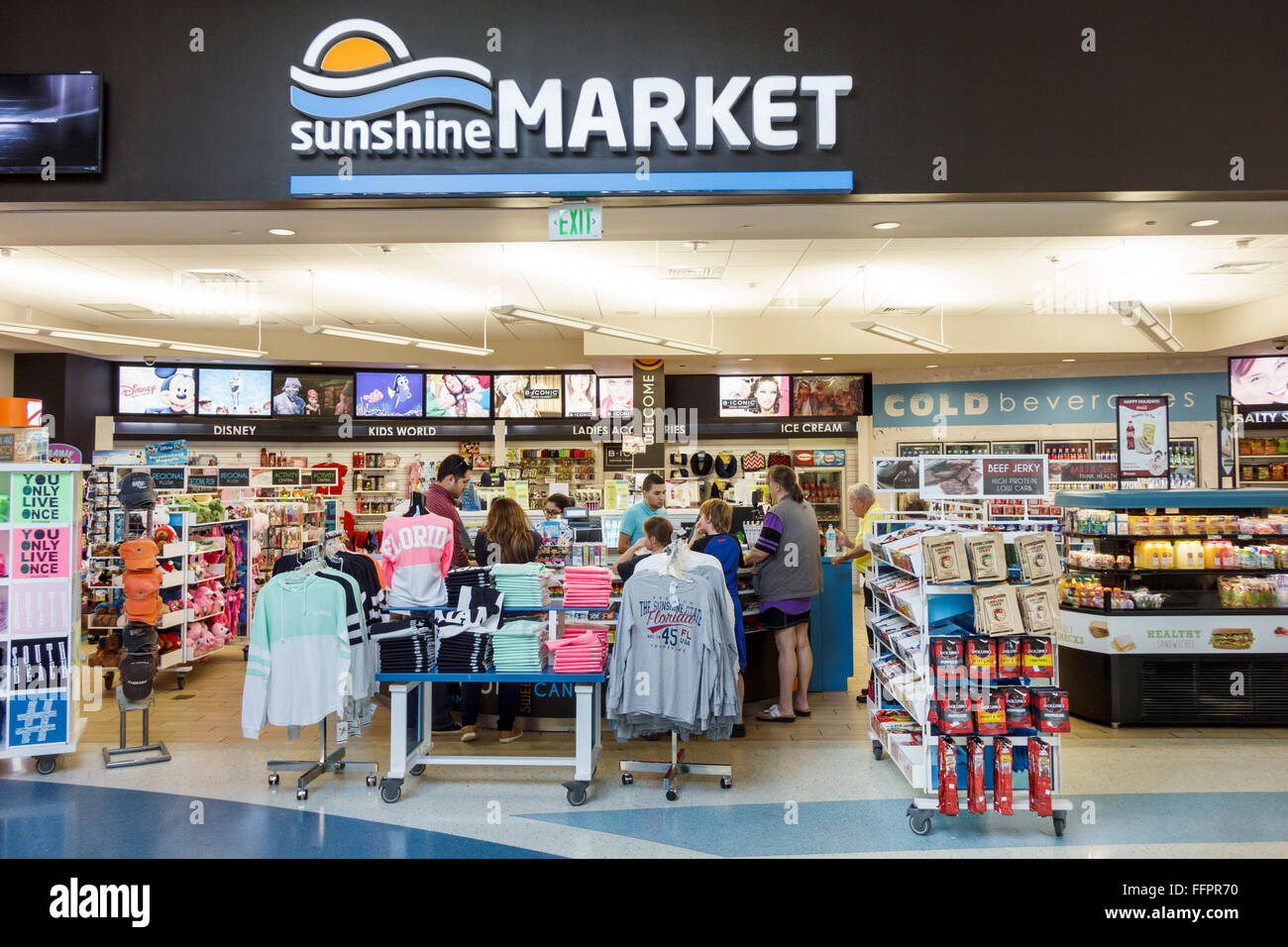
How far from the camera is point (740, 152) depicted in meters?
4.64

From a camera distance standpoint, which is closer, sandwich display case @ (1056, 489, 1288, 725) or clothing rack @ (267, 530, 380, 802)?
clothing rack @ (267, 530, 380, 802)

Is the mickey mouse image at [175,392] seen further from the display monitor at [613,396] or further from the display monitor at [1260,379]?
the display monitor at [1260,379]

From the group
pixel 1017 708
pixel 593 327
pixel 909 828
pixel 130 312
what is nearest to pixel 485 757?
pixel 909 828

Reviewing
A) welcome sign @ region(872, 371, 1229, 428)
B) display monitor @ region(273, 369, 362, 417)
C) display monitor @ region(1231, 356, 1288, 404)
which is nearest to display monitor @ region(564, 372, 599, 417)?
display monitor @ region(273, 369, 362, 417)

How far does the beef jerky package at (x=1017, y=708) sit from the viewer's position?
3.98 m

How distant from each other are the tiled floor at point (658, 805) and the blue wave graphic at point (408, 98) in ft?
12.7

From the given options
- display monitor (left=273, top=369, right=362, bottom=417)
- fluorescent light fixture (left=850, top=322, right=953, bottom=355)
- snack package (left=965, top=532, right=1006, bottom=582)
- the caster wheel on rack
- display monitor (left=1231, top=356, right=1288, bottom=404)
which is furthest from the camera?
display monitor (left=273, top=369, right=362, bottom=417)

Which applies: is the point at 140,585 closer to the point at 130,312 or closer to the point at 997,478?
the point at 997,478

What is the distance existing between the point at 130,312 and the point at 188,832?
8791 millimetres

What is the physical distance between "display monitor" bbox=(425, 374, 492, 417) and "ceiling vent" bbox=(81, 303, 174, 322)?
147 inches

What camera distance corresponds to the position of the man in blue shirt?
620 cm

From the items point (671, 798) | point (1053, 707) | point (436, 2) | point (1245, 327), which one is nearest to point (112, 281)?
point (436, 2)

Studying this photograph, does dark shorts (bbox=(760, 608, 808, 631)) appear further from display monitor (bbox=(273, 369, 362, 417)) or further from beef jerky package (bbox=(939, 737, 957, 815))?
display monitor (bbox=(273, 369, 362, 417))
